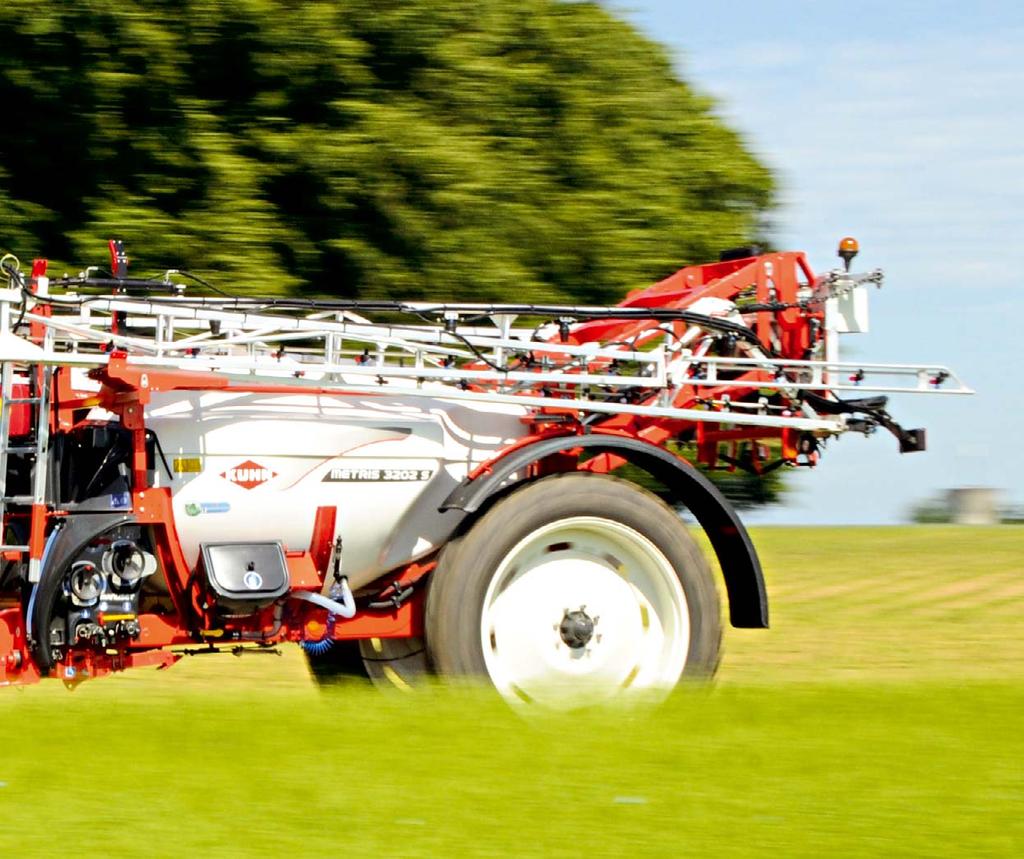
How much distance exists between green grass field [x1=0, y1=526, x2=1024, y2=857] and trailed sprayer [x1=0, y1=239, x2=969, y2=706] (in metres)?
0.69

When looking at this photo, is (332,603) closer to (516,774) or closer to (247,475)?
(247,475)

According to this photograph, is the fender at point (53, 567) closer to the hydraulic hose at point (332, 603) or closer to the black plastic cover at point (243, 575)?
the black plastic cover at point (243, 575)

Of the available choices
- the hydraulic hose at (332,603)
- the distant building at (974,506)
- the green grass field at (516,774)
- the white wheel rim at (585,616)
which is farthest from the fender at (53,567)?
the distant building at (974,506)

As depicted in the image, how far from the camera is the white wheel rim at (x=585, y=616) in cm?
761

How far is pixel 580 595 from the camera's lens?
7750 millimetres

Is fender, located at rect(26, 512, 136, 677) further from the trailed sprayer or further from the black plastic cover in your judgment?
the black plastic cover

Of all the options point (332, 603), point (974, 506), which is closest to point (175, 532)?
point (332, 603)

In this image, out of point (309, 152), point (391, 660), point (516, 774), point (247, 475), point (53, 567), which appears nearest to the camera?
point (516, 774)

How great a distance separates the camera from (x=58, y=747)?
17.5ft

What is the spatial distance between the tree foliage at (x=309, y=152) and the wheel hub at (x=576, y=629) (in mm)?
6542

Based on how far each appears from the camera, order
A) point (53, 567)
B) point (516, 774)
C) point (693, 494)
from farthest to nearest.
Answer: point (693, 494) → point (53, 567) → point (516, 774)

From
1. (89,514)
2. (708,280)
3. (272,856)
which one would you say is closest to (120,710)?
(89,514)

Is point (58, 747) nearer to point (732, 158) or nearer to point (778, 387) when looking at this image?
point (778, 387)

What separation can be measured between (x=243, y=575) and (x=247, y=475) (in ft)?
1.48
